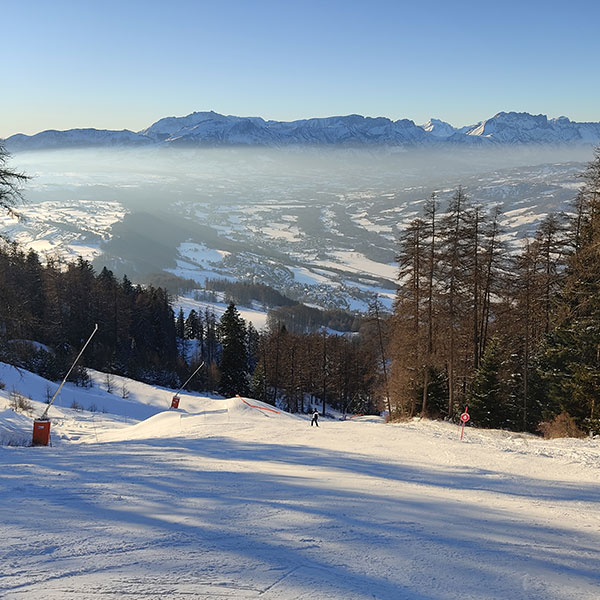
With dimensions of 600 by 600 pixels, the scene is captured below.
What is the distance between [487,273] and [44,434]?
19.9 meters

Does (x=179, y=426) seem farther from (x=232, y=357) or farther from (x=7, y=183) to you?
(x=232, y=357)

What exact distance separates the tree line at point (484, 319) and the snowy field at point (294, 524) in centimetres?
1138

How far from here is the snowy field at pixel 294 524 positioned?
3.90 meters

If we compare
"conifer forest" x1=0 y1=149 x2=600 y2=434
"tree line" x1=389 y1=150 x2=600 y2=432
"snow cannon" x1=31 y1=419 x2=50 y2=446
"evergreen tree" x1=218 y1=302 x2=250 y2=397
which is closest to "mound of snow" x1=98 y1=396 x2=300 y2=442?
"snow cannon" x1=31 y1=419 x2=50 y2=446

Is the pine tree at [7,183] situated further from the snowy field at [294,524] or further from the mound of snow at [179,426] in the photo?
the snowy field at [294,524]

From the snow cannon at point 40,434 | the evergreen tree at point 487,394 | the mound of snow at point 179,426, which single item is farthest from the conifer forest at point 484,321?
the snow cannon at point 40,434

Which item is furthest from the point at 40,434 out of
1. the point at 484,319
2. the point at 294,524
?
the point at 484,319

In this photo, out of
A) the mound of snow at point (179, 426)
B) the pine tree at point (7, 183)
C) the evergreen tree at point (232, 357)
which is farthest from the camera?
the evergreen tree at point (232, 357)

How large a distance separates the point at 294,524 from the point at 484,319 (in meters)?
24.0

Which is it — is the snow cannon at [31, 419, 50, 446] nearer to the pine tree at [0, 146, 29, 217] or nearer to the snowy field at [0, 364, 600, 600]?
the snowy field at [0, 364, 600, 600]

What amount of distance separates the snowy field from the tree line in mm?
11383

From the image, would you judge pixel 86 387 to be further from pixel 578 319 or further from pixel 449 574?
pixel 449 574

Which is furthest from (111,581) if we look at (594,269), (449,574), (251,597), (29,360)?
(29,360)

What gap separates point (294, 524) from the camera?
5375 mm
